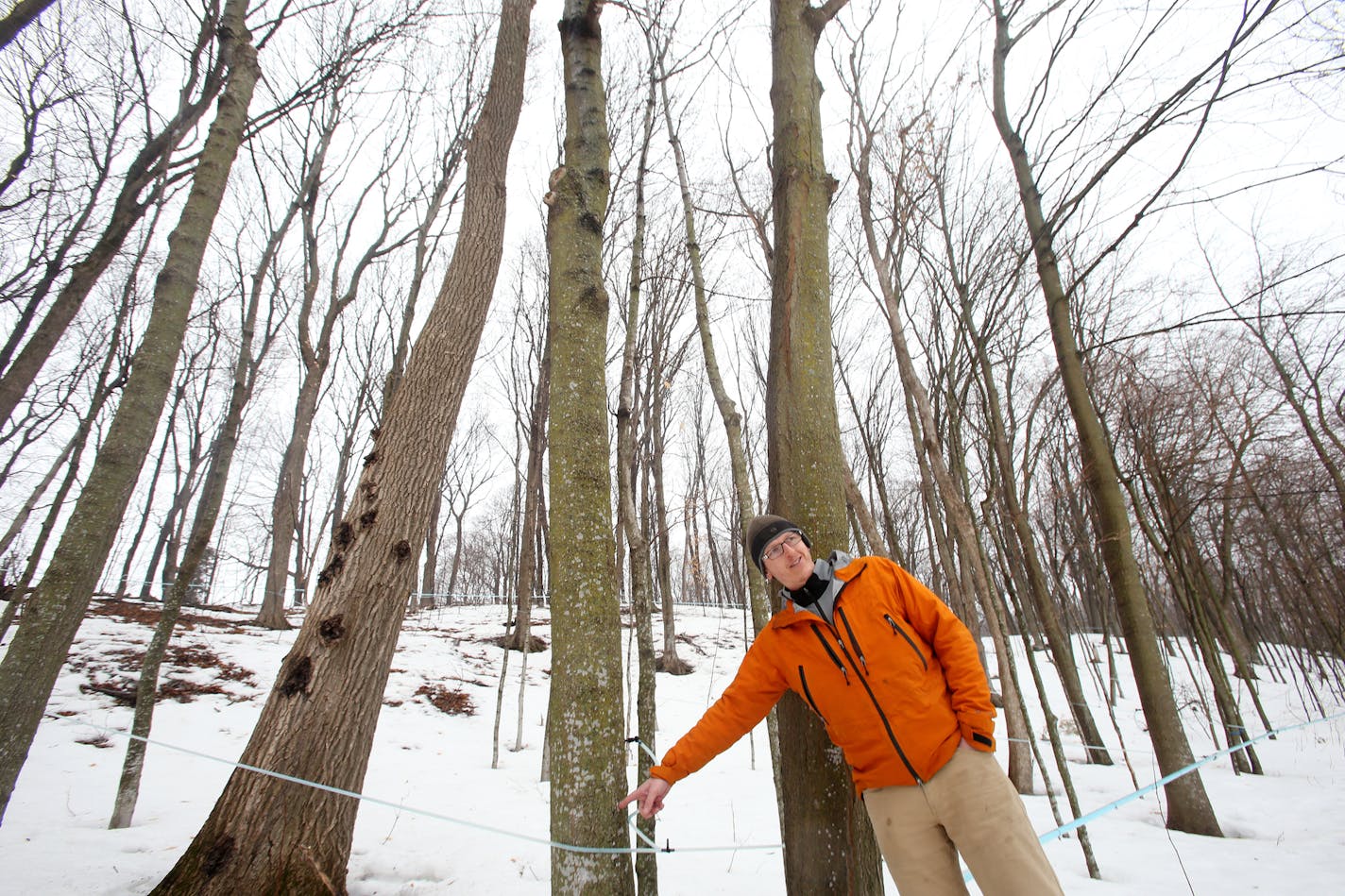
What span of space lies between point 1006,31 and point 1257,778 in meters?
8.20

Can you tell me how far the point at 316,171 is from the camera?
6.86 meters

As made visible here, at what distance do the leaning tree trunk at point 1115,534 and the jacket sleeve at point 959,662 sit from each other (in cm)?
338

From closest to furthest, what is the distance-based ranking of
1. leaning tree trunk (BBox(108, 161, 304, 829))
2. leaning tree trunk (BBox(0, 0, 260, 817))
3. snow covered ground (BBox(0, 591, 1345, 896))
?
leaning tree trunk (BBox(0, 0, 260, 817))
snow covered ground (BBox(0, 591, 1345, 896))
leaning tree trunk (BBox(108, 161, 304, 829))

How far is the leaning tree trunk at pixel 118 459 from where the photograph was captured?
8.29 feet

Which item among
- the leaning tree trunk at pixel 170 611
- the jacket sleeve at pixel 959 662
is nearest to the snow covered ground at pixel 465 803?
the leaning tree trunk at pixel 170 611

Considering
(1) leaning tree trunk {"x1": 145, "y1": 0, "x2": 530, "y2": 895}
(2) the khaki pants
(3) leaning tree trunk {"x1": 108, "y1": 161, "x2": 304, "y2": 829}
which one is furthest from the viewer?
(3) leaning tree trunk {"x1": 108, "y1": 161, "x2": 304, "y2": 829}

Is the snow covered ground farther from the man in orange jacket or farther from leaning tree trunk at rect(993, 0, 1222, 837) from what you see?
the man in orange jacket

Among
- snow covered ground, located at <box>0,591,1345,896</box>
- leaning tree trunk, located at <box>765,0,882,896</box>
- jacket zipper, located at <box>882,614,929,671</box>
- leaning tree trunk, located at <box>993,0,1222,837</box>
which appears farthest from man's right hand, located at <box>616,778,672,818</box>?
leaning tree trunk, located at <box>993,0,1222,837</box>

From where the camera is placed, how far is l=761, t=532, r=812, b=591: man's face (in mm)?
1814

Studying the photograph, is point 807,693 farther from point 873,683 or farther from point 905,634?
point 905,634

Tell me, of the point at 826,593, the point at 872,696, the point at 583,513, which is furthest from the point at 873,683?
the point at 583,513

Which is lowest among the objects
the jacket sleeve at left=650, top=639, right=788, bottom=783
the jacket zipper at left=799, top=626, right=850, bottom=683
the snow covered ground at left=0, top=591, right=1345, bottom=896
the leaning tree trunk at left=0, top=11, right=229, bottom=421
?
the snow covered ground at left=0, top=591, right=1345, bottom=896

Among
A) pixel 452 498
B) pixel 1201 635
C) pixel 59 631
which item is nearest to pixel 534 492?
pixel 59 631

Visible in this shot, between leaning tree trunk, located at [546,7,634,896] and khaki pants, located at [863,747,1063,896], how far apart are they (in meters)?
0.87
